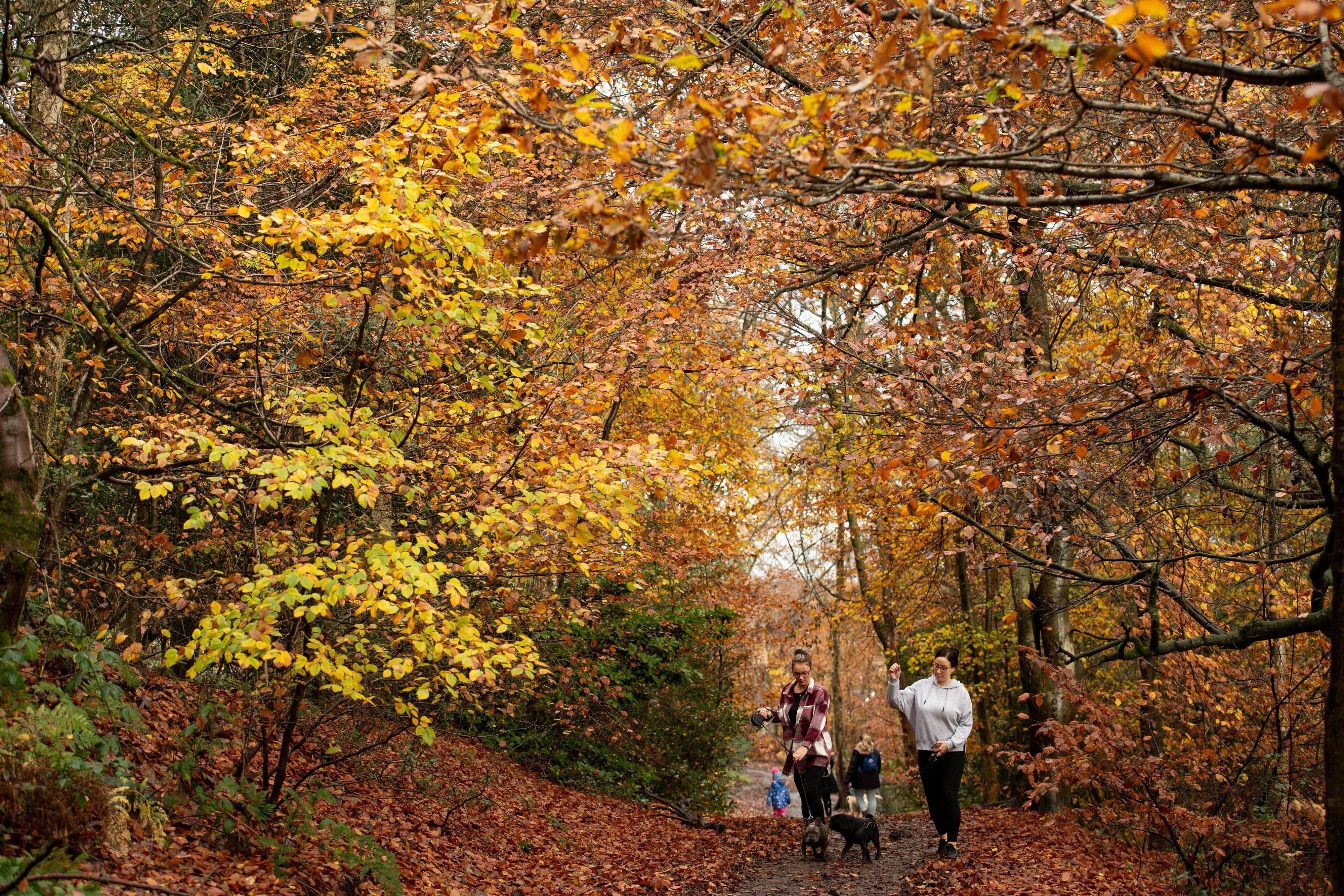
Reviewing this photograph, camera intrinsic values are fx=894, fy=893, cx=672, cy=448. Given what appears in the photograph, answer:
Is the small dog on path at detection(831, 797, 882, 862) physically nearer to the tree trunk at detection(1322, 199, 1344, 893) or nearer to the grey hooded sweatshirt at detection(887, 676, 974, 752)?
the grey hooded sweatshirt at detection(887, 676, 974, 752)

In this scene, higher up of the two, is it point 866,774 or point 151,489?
point 151,489

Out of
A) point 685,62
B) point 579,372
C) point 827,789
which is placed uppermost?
point 579,372

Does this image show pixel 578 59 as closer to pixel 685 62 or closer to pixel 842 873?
pixel 685 62

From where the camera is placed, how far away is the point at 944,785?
7.67m

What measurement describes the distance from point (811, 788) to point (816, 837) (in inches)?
20.4

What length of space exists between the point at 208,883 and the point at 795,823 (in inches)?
327

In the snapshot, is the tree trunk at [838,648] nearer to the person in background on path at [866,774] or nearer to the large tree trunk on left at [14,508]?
the person in background on path at [866,774]

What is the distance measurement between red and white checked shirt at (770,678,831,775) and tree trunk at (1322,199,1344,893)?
4748mm

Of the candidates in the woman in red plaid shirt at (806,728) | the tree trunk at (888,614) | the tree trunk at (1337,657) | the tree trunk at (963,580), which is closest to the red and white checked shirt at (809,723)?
the woman in red plaid shirt at (806,728)

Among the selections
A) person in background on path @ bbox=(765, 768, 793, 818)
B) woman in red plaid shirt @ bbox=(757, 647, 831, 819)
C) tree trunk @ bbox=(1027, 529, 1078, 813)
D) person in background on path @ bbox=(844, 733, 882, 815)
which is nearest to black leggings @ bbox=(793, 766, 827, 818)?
woman in red plaid shirt @ bbox=(757, 647, 831, 819)

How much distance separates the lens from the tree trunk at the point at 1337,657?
3555 millimetres

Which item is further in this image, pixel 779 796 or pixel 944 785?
pixel 779 796

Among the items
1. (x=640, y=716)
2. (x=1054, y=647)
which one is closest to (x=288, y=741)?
(x=1054, y=647)

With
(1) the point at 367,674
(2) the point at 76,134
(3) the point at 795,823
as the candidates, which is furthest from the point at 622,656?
(2) the point at 76,134
